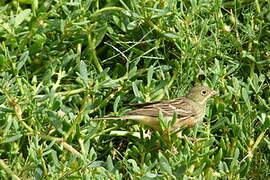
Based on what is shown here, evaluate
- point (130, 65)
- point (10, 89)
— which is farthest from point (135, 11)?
point (10, 89)

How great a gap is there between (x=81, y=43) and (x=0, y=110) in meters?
1.21

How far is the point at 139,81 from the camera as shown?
238 inches

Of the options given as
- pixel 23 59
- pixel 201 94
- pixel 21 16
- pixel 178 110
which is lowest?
pixel 178 110

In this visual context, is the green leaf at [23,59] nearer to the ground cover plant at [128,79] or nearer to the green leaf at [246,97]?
the ground cover plant at [128,79]

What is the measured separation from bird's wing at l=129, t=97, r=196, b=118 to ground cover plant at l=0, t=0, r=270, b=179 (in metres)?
0.11

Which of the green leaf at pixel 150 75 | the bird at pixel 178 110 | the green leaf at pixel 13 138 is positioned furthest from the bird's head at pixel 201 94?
the green leaf at pixel 13 138

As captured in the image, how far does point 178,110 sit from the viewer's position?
6.14 m

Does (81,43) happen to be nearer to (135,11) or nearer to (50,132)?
(135,11)

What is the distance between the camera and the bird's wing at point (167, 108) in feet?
19.4

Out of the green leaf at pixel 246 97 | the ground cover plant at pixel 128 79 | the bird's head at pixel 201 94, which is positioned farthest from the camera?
the bird's head at pixel 201 94

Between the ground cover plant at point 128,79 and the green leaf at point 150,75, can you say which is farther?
the green leaf at point 150,75

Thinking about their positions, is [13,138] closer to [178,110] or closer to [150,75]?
[150,75]

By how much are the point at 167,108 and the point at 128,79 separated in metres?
0.40

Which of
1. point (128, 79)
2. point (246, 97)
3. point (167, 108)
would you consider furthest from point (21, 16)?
point (246, 97)
